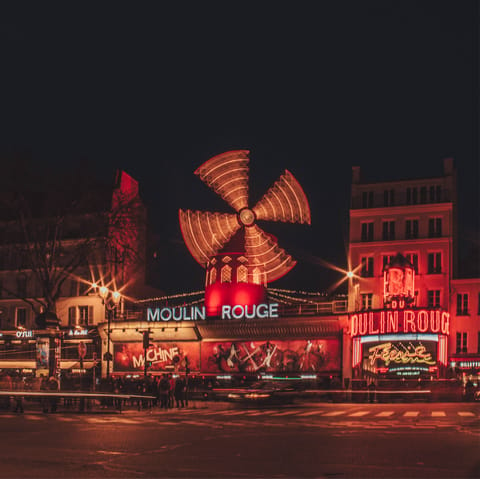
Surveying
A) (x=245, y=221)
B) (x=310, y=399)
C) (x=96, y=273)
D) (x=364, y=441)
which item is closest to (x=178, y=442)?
(x=364, y=441)

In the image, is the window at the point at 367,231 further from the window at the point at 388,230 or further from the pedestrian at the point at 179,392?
the pedestrian at the point at 179,392

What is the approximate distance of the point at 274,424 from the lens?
20.2m

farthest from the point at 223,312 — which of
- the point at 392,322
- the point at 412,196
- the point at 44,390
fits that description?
the point at 44,390

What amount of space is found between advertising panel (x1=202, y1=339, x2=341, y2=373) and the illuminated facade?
2041 millimetres

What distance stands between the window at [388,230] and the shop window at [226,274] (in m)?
9.89

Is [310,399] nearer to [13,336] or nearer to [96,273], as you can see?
[96,273]

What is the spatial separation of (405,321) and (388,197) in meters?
8.84

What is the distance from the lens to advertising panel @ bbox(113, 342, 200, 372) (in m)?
54.9

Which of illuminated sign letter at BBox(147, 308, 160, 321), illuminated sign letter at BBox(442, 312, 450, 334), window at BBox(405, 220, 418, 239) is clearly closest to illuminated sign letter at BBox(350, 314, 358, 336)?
illuminated sign letter at BBox(442, 312, 450, 334)

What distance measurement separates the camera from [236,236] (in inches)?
2045

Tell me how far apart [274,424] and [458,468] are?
931 cm

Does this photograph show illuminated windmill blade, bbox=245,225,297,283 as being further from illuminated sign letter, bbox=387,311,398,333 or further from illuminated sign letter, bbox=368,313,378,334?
illuminated sign letter, bbox=387,311,398,333

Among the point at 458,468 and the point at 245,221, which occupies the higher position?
the point at 245,221

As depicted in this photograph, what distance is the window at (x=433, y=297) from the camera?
49781 millimetres
